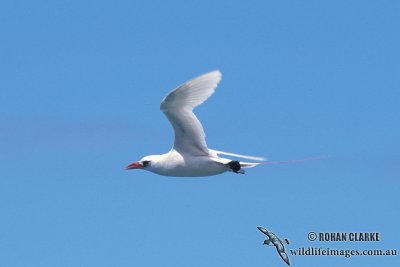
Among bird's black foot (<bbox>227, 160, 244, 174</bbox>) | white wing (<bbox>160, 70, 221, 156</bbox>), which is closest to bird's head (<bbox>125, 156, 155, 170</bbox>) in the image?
white wing (<bbox>160, 70, 221, 156</bbox>)

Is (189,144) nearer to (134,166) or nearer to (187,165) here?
(187,165)

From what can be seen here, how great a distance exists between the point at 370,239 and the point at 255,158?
792 centimetres

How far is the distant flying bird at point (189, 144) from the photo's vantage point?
128ft

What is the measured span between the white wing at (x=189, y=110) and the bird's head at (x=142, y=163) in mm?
1515

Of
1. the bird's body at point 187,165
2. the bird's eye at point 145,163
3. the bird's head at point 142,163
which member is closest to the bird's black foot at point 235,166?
the bird's body at point 187,165

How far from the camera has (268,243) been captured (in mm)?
45156

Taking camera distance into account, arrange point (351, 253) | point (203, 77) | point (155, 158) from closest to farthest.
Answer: point (203, 77) < point (155, 158) < point (351, 253)

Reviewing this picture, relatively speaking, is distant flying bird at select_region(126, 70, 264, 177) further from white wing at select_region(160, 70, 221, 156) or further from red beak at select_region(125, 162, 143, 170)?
red beak at select_region(125, 162, 143, 170)

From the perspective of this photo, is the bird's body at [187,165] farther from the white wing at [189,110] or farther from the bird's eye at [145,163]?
the bird's eye at [145,163]

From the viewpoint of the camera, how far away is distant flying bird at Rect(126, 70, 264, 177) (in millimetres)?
39000

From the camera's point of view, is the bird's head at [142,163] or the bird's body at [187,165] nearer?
the bird's body at [187,165]

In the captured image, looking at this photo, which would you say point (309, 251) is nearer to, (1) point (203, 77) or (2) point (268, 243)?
(2) point (268, 243)

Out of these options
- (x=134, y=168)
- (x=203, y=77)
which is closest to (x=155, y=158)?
(x=134, y=168)

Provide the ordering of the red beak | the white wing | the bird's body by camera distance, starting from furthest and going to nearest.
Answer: the red beak, the bird's body, the white wing
